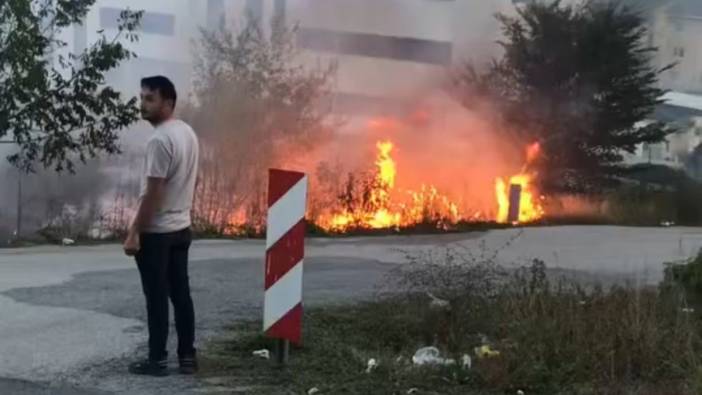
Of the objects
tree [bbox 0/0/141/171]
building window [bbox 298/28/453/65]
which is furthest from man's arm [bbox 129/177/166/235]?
building window [bbox 298/28/453/65]

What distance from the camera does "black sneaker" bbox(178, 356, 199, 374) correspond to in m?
5.41

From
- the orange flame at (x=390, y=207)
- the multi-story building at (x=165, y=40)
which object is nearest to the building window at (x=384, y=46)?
the orange flame at (x=390, y=207)

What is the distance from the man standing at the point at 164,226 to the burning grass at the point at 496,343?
0.98ft

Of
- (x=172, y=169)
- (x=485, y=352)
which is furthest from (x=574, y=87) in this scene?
(x=172, y=169)

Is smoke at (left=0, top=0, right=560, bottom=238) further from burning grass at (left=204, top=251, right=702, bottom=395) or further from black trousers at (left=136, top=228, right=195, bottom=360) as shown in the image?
black trousers at (left=136, top=228, right=195, bottom=360)

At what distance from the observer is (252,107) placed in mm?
17203

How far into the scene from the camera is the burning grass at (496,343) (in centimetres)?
510

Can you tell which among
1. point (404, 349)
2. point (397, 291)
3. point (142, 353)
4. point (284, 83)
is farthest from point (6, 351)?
point (284, 83)

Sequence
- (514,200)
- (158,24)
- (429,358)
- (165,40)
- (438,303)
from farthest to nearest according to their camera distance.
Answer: (158,24) → (165,40) → (514,200) → (438,303) → (429,358)

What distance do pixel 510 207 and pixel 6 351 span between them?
44.4ft

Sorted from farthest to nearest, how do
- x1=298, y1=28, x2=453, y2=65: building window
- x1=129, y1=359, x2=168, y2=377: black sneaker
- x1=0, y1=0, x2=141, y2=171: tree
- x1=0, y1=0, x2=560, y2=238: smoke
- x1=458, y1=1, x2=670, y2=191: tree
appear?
x1=298, y1=28, x2=453, y2=65: building window
x1=0, y1=0, x2=560, y2=238: smoke
x1=458, y1=1, x2=670, y2=191: tree
x1=0, y1=0, x2=141, y2=171: tree
x1=129, y1=359, x2=168, y2=377: black sneaker

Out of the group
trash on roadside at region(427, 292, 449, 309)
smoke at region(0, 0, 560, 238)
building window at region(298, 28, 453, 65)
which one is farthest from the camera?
building window at region(298, 28, 453, 65)

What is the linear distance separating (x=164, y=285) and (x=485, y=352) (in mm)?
1759

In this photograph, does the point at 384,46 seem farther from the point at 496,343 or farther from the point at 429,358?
the point at 429,358
